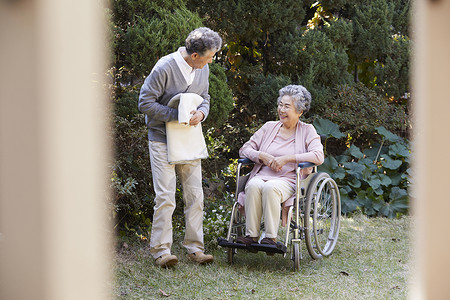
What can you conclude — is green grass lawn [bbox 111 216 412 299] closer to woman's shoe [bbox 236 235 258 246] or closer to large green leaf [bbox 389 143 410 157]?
woman's shoe [bbox 236 235 258 246]

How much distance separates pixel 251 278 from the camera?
3225 mm

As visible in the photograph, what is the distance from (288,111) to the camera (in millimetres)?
3613

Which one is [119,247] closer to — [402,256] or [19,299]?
[402,256]

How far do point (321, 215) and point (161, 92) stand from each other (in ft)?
4.86

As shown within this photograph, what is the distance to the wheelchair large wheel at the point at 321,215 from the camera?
347cm

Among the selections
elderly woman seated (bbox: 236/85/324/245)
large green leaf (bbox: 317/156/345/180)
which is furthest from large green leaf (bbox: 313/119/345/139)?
elderly woman seated (bbox: 236/85/324/245)

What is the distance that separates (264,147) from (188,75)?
76 centimetres

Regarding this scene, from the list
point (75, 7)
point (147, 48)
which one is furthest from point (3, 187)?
point (147, 48)

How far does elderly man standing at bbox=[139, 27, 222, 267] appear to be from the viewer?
10.5 ft

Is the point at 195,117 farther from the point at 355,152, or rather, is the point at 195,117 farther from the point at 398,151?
the point at 398,151

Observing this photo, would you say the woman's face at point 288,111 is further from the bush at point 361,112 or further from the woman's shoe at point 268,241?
the bush at point 361,112

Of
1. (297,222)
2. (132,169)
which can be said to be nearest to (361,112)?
(297,222)

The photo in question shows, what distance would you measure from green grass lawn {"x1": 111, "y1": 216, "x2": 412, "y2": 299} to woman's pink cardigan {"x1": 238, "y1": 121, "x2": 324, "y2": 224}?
46 centimetres

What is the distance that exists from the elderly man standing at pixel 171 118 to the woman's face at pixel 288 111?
0.54 metres
